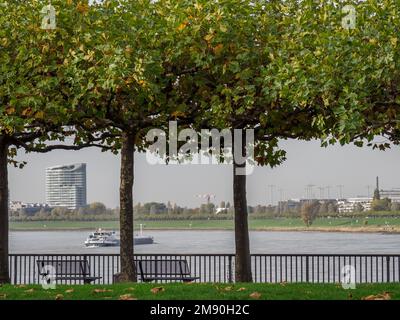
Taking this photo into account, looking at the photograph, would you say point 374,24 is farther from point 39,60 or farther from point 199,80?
point 39,60

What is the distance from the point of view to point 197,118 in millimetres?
23312

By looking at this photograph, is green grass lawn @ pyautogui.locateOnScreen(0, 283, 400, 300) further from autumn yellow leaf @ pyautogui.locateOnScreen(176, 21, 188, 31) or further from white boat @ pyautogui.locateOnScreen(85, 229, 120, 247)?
white boat @ pyautogui.locateOnScreen(85, 229, 120, 247)

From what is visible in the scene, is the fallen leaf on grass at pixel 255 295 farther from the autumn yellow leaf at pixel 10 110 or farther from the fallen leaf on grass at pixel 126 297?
the autumn yellow leaf at pixel 10 110

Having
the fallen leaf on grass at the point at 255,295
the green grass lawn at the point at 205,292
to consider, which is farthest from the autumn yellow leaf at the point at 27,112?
the fallen leaf on grass at the point at 255,295

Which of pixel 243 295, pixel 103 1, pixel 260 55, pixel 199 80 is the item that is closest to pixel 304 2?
pixel 260 55

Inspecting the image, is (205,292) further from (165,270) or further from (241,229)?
(165,270)

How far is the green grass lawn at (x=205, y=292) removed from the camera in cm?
1706

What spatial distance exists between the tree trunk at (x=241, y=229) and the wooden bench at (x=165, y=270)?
1890 millimetres

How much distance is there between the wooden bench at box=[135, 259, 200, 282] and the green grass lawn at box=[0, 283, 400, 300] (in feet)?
19.2

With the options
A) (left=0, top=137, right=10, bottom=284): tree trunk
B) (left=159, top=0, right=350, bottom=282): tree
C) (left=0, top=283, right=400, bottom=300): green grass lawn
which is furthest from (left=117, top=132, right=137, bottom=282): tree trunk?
(left=0, top=137, right=10, bottom=284): tree trunk

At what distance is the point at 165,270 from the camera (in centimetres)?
2542
